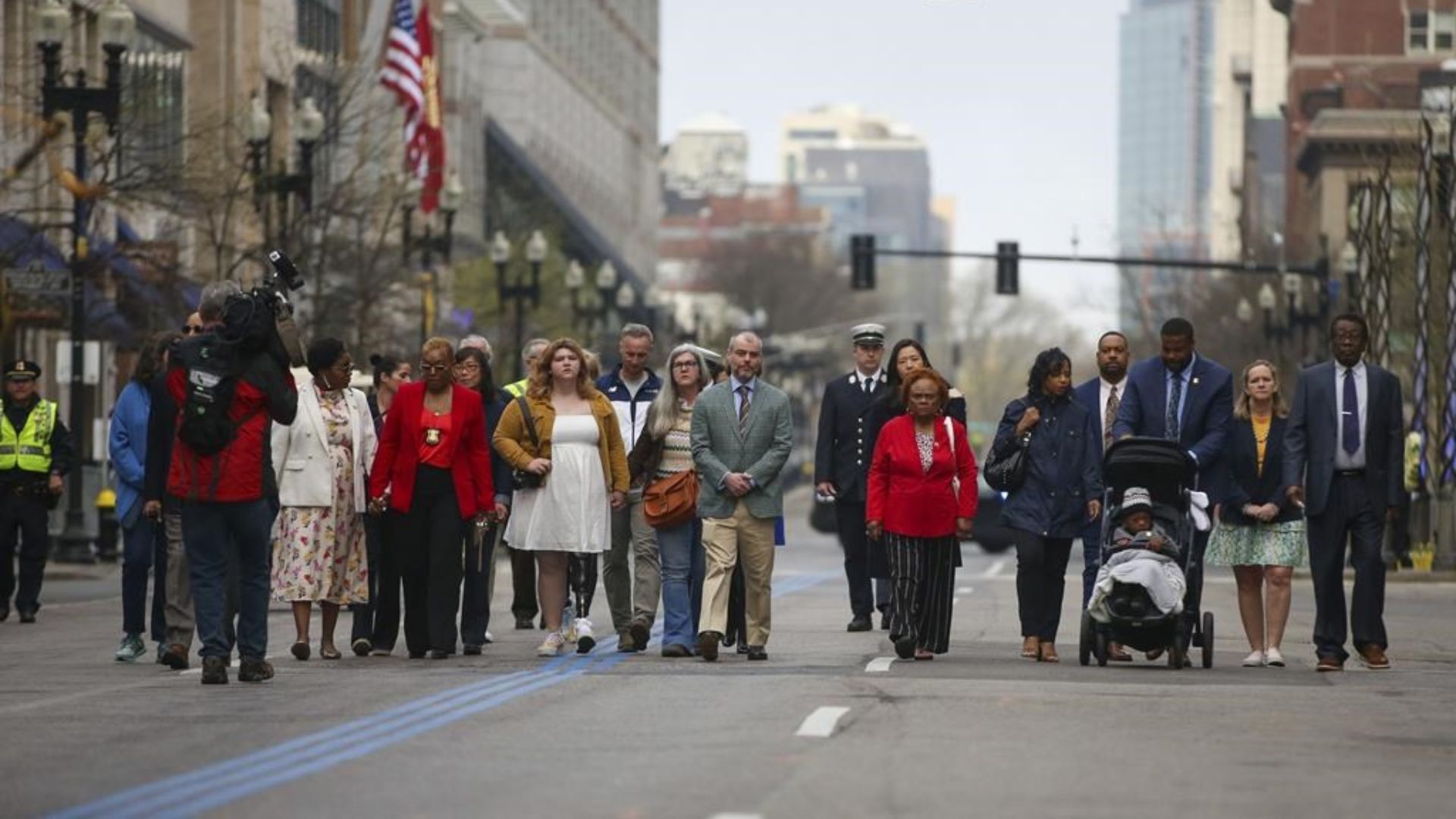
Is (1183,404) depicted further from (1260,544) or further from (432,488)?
(432,488)

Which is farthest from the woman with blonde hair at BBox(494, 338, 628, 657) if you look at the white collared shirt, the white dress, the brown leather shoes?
the brown leather shoes

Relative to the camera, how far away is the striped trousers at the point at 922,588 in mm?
19531

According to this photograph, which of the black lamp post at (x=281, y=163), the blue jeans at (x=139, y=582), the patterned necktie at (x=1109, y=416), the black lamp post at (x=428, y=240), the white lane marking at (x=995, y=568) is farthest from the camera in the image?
the black lamp post at (x=428, y=240)

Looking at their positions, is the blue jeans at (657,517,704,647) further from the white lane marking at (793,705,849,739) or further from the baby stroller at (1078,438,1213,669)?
the white lane marking at (793,705,849,739)

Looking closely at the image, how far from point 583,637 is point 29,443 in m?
7.05

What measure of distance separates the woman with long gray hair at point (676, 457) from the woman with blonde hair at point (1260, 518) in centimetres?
312

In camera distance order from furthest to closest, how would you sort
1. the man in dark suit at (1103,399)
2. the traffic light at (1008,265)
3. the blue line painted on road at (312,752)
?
the traffic light at (1008,265), the man in dark suit at (1103,399), the blue line painted on road at (312,752)

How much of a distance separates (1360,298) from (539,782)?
144ft

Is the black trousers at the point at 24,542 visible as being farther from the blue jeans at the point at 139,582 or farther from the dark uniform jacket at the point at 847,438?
the dark uniform jacket at the point at 847,438

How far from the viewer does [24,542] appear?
25.6 metres

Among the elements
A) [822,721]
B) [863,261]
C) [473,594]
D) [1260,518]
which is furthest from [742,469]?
[863,261]

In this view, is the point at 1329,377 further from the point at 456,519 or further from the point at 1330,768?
the point at 1330,768

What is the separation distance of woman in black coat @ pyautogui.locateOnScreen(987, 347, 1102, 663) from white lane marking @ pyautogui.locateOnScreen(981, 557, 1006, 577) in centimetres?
2049

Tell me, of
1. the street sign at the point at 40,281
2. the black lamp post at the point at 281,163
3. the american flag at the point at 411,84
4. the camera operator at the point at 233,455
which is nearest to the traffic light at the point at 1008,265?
the american flag at the point at 411,84
